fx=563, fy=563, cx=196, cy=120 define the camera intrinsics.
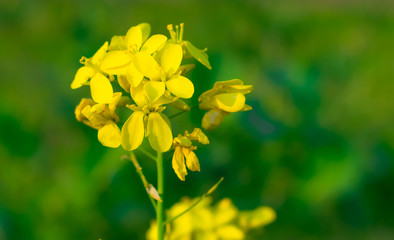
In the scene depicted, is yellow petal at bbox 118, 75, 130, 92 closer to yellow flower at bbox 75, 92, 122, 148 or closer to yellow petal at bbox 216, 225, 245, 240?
yellow flower at bbox 75, 92, 122, 148

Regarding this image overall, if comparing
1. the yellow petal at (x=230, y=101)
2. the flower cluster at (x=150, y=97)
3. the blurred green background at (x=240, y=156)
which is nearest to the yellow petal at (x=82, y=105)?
the flower cluster at (x=150, y=97)

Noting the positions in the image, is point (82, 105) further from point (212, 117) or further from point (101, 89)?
point (212, 117)

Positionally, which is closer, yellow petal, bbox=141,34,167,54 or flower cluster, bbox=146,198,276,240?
yellow petal, bbox=141,34,167,54

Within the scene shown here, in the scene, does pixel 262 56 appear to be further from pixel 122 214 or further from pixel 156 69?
pixel 156 69

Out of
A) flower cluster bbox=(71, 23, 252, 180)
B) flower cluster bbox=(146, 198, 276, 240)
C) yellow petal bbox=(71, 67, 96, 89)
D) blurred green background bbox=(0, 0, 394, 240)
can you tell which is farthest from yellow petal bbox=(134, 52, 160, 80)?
blurred green background bbox=(0, 0, 394, 240)

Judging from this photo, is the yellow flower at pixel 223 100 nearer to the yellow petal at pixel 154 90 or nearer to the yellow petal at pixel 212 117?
the yellow petal at pixel 212 117

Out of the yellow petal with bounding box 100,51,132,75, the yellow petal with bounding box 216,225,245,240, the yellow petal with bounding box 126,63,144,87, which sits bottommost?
the yellow petal with bounding box 216,225,245,240

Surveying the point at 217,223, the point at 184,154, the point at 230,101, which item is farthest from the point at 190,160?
the point at 217,223
